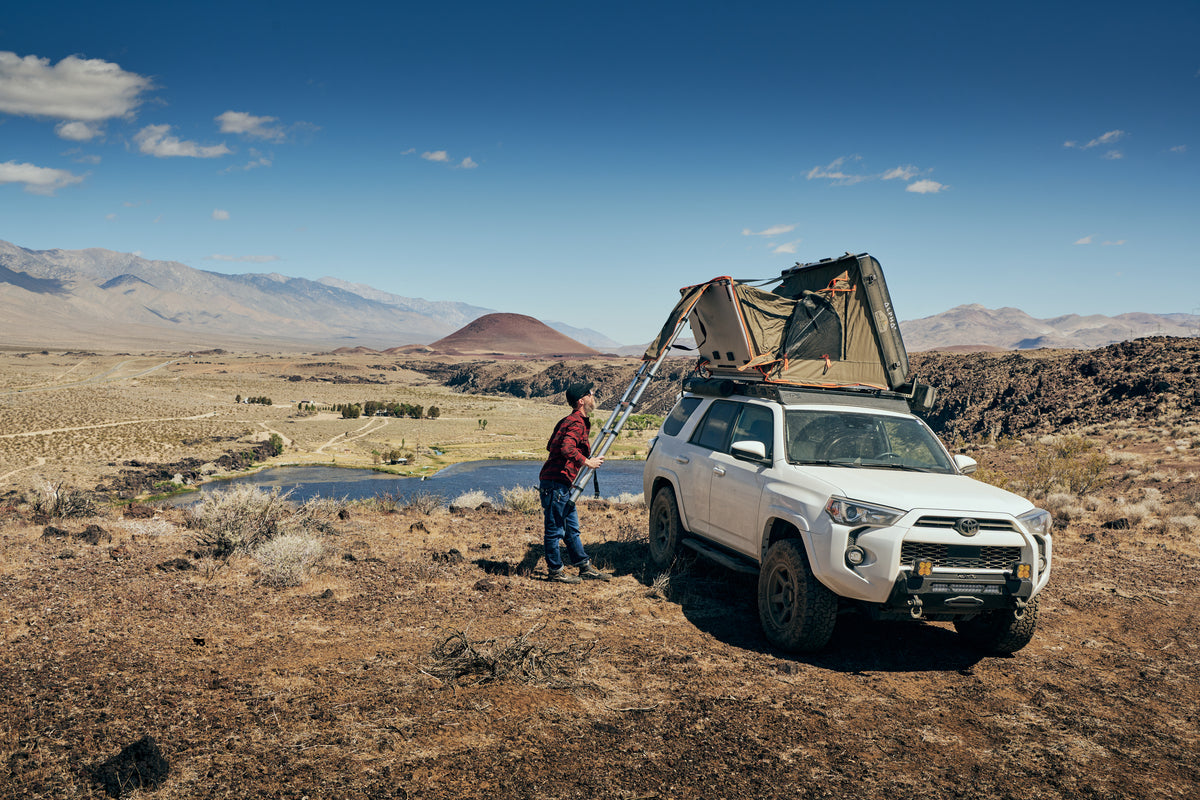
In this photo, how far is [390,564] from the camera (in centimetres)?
873

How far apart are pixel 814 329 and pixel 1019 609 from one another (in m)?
4.18

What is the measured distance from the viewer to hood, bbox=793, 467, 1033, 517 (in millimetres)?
5617

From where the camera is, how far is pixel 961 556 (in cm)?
560

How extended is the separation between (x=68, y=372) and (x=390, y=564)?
105 m

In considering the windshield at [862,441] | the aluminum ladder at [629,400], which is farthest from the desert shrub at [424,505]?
the windshield at [862,441]

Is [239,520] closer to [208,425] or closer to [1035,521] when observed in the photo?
[1035,521]

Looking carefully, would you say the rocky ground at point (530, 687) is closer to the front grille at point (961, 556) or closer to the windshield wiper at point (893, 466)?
the front grille at point (961, 556)

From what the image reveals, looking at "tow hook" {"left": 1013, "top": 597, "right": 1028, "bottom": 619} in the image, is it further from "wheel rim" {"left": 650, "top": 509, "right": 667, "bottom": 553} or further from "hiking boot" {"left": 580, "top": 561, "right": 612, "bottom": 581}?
"hiking boot" {"left": 580, "top": 561, "right": 612, "bottom": 581}

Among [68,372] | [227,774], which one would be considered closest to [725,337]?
[227,774]

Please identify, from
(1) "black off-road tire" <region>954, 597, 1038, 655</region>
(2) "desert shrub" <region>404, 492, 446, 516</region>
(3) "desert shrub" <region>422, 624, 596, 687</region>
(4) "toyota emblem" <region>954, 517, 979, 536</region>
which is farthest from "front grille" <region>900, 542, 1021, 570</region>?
(2) "desert shrub" <region>404, 492, 446, 516</region>

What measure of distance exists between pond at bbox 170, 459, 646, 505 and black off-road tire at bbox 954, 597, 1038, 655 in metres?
27.5

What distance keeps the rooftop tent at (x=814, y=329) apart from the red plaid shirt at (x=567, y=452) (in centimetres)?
214

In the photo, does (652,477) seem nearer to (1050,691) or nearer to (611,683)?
(611,683)

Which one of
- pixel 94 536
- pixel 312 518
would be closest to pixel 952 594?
pixel 312 518
